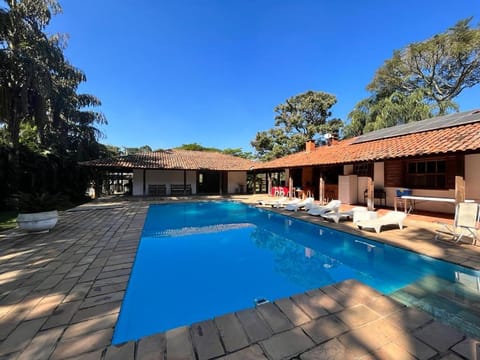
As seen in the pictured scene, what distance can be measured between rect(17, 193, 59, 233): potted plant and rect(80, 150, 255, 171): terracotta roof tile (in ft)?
28.4

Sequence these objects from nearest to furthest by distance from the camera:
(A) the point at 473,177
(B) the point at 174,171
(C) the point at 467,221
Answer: (C) the point at 467,221 → (A) the point at 473,177 → (B) the point at 174,171

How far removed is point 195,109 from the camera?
2364 centimetres

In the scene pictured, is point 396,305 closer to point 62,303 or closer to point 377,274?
point 377,274

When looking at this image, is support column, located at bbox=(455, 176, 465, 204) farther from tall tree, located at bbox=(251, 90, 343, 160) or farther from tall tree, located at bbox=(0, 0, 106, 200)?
tall tree, located at bbox=(251, 90, 343, 160)

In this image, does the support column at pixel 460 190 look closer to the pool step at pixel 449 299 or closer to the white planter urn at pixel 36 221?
the pool step at pixel 449 299

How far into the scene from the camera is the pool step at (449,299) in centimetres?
254

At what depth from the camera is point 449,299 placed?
3027 mm

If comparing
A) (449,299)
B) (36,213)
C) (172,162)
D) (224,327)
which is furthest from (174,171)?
(449,299)

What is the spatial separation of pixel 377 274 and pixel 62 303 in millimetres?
5248

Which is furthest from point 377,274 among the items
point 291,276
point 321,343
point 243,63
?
point 243,63

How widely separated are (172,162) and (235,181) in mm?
6328

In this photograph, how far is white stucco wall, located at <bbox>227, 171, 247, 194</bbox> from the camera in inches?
805

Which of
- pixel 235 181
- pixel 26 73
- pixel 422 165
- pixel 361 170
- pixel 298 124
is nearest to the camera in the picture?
pixel 422 165

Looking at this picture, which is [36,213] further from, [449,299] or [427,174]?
[427,174]
